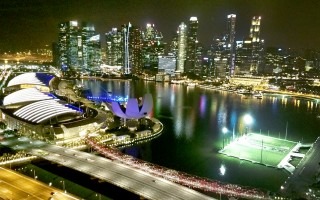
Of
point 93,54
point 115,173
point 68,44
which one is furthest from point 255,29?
point 115,173

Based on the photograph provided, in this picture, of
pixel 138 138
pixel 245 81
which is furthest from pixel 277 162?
pixel 245 81

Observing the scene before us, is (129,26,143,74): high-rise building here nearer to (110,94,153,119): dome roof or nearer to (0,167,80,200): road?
(110,94,153,119): dome roof

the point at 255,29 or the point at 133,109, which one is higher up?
the point at 255,29

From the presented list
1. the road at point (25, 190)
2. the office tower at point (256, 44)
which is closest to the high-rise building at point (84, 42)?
the office tower at point (256, 44)

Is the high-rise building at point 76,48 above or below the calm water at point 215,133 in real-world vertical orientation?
above

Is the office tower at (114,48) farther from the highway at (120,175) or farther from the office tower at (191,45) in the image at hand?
the highway at (120,175)

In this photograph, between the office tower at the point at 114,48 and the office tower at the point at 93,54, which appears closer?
the office tower at the point at 93,54

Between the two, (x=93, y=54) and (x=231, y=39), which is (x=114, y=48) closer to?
(x=93, y=54)
